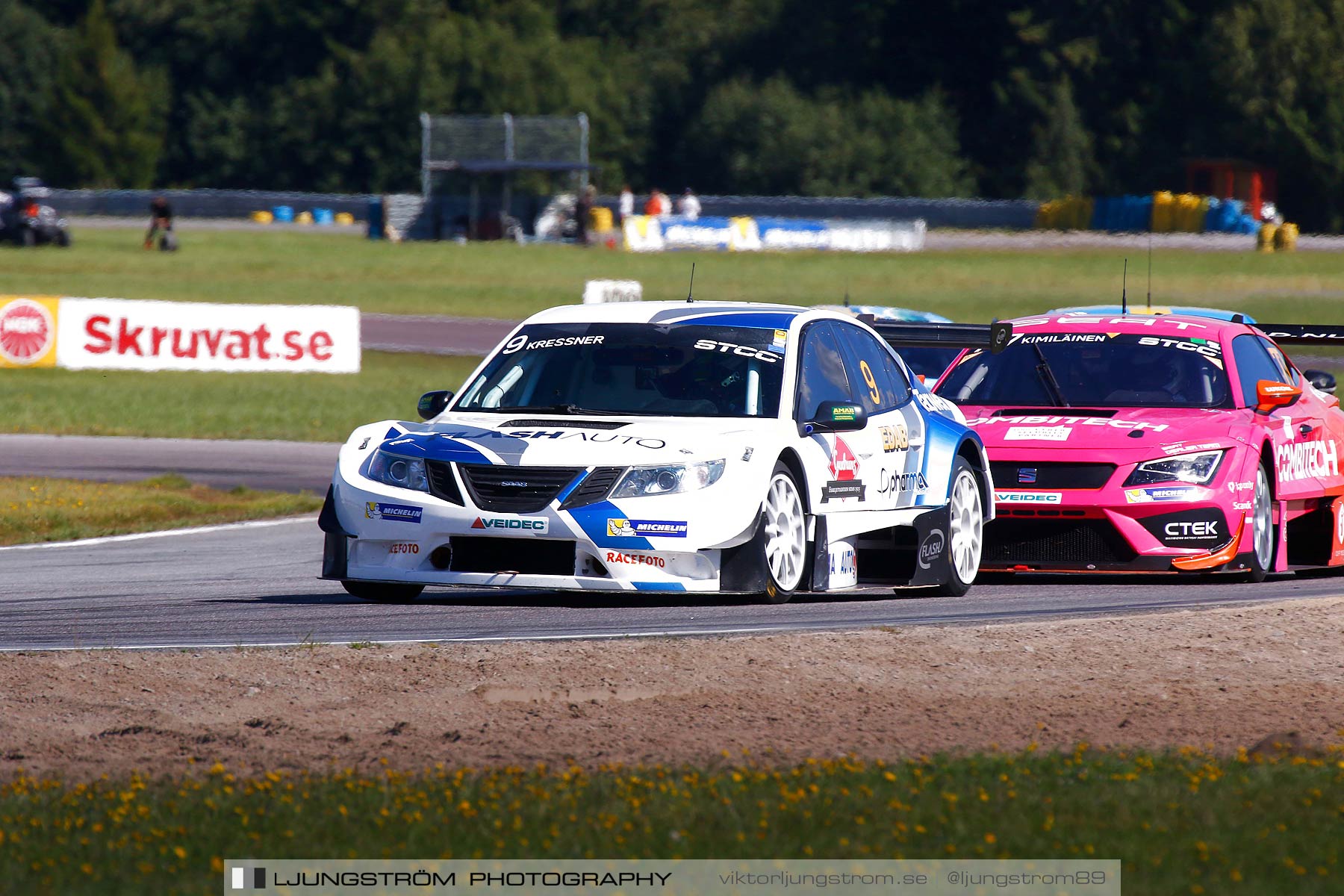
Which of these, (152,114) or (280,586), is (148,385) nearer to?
(280,586)

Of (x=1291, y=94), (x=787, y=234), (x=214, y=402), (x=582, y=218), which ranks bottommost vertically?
(x=214, y=402)

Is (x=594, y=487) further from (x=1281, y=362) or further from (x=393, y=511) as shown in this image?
(x=1281, y=362)

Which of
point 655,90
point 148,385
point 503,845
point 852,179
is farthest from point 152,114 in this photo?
point 503,845

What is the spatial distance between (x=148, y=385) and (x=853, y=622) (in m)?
22.4

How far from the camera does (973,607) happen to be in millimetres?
10156

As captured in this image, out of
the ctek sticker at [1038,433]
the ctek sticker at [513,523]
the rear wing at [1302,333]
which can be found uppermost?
the rear wing at [1302,333]

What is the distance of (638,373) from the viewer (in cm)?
1023

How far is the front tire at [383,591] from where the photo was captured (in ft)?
33.1

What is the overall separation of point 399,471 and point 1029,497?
3.59 meters

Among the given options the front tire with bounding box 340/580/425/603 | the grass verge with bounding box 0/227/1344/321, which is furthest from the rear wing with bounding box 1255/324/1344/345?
the grass verge with bounding box 0/227/1344/321

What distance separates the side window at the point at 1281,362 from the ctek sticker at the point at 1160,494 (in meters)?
1.76

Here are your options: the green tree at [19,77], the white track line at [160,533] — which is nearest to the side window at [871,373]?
the white track line at [160,533]

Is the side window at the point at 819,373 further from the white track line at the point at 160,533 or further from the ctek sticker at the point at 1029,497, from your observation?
the white track line at the point at 160,533

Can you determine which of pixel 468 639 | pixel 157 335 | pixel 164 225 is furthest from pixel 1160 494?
pixel 164 225
